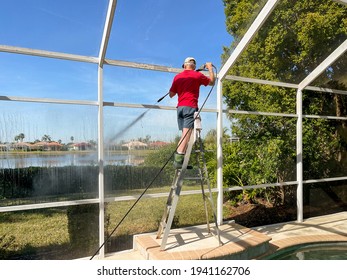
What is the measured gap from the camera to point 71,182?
9.64ft

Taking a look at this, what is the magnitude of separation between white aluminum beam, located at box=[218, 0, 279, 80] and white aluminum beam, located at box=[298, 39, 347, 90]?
1515 millimetres

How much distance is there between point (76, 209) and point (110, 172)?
58 cm

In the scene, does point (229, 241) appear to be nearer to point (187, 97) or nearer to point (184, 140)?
point (184, 140)

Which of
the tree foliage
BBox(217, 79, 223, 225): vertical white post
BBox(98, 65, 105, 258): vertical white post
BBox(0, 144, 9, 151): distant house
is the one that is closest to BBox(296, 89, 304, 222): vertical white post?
the tree foliage

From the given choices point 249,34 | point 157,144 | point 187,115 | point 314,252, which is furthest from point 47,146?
point 314,252

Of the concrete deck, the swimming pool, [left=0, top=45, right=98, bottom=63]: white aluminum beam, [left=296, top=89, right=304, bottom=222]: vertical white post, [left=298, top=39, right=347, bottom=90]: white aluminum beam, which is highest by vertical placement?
[left=298, top=39, right=347, bottom=90]: white aluminum beam

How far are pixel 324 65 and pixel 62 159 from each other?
13.2 feet

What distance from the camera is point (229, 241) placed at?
3.00 meters

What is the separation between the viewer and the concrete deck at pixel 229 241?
8.72 feet

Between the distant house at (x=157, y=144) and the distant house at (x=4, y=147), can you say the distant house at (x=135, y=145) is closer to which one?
the distant house at (x=157, y=144)

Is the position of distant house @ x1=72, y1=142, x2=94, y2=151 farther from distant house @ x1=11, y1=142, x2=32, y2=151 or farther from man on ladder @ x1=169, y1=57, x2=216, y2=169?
man on ladder @ x1=169, y1=57, x2=216, y2=169

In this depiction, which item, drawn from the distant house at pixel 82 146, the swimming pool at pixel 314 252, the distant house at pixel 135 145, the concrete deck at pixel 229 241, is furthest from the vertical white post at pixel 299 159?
the distant house at pixel 82 146

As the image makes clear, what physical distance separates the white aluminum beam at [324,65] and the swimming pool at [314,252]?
2576 mm

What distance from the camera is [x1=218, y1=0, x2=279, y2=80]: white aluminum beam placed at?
293cm
